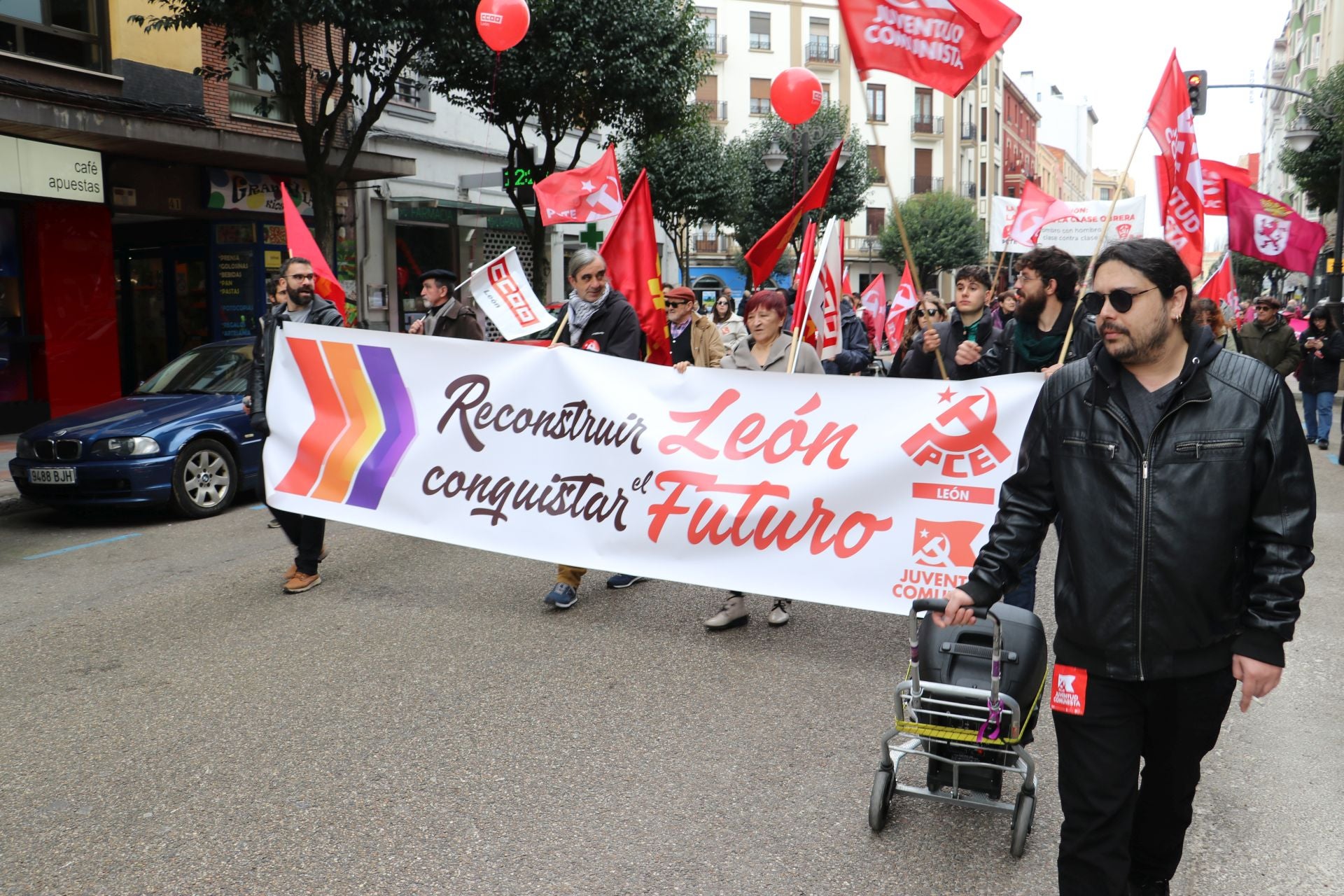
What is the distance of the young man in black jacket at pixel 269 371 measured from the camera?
670cm

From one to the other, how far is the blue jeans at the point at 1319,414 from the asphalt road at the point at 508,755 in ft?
28.2

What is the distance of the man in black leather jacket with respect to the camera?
2.49m

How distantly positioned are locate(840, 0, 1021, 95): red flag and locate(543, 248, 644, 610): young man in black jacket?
1966mm

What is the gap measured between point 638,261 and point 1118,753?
5.29m

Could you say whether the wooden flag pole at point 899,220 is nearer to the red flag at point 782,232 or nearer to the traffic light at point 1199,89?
the red flag at point 782,232

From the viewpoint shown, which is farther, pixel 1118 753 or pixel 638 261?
pixel 638 261

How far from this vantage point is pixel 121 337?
18.6 metres

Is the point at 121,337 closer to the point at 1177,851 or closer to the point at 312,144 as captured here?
the point at 312,144

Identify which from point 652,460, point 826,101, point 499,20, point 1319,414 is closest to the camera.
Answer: point 652,460

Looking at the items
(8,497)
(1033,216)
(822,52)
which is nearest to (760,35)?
(822,52)

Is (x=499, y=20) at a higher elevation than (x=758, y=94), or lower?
lower

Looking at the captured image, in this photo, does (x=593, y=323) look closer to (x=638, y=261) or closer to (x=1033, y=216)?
(x=638, y=261)

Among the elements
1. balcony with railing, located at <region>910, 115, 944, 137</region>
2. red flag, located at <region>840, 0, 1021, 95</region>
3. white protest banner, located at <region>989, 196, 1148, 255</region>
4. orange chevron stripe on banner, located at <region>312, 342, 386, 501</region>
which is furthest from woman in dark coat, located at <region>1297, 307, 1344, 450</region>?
balcony with railing, located at <region>910, 115, 944, 137</region>

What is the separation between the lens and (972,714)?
3.43 meters
